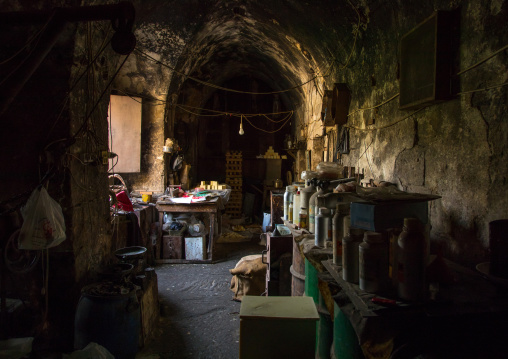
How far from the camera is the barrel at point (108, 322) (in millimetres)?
3180

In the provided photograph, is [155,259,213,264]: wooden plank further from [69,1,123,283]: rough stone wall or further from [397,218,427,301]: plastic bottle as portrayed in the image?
[397,218,427,301]: plastic bottle

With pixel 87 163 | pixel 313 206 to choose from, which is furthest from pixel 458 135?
pixel 87 163

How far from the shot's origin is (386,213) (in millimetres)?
1860

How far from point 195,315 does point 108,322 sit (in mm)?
1588

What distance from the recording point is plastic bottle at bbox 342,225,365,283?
6.70 ft

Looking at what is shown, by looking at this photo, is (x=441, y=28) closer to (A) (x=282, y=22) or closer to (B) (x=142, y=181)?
(A) (x=282, y=22)

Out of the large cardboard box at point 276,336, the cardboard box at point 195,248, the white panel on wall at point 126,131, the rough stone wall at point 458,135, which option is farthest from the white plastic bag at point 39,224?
the white panel on wall at point 126,131

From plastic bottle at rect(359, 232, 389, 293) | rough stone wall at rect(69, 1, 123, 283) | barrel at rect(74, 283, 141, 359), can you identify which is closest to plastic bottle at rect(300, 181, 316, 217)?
plastic bottle at rect(359, 232, 389, 293)

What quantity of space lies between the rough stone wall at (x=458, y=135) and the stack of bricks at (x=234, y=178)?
8.36 m

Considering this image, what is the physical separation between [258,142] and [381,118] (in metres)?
8.73

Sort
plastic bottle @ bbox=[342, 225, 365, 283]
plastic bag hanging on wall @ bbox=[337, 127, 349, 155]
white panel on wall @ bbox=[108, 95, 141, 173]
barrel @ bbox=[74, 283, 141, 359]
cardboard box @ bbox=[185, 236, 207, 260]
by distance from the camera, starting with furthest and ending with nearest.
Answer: white panel on wall @ bbox=[108, 95, 141, 173] < cardboard box @ bbox=[185, 236, 207, 260] < plastic bag hanging on wall @ bbox=[337, 127, 349, 155] < barrel @ bbox=[74, 283, 141, 359] < plastic bottle @ bbox=[342, 225, 365, 283]

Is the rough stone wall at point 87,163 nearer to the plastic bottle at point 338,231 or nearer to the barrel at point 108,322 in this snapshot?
the barrel at point 108,322

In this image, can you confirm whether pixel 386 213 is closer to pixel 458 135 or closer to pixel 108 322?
pixel 458 135

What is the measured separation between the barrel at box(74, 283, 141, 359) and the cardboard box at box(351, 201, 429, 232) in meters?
2.55
